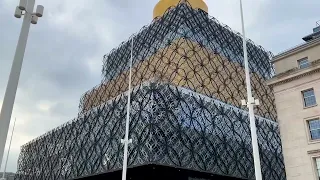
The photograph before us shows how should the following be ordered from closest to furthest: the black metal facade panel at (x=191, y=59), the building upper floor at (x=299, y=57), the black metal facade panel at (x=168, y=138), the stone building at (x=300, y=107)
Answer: the stone building at (x=300, y=107), the building upper floor at (x=299, y=57), the black metal facade panel at (x=168, y=138), the black metal facade panel at (x=191, y=59)

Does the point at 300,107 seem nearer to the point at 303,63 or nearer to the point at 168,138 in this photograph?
the point at 303,63

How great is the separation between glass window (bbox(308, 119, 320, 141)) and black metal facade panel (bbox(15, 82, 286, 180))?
14777mm

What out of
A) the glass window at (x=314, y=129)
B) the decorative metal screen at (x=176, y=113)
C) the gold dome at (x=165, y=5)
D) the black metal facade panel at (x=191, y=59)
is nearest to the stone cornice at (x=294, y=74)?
the glass window at (x=314, y=129)

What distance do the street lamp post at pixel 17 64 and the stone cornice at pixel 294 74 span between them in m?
26.9

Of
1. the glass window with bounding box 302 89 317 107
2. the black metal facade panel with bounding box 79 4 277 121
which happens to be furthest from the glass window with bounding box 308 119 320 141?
the black metal facade panel with bounding box 79 4 277 121

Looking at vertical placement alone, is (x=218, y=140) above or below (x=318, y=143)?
above

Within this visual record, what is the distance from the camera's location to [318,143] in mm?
29125

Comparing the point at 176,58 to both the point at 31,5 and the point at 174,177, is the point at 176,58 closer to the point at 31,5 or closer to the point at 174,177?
the point at 174,177

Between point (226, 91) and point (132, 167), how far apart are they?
21158 millimetres

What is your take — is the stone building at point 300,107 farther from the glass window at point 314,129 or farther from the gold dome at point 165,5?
the gold dome at point 165,5

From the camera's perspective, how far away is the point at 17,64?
10.6m

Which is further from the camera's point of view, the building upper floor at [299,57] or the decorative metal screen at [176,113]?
the decorative metal screen at [176,113]

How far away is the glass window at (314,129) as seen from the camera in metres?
29.8

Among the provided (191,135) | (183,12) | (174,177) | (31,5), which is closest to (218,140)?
(191,135)
